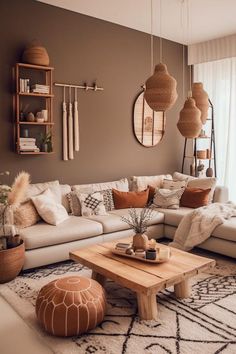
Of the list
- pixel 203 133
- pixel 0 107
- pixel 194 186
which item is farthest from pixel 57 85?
pixel 203 133

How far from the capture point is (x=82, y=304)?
2.27 m

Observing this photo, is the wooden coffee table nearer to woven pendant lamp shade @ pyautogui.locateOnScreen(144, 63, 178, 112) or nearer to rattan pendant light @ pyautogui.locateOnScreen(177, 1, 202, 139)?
rattan pendant light @ pyautogui.locateOnScreen(177, 1, 202, 139)

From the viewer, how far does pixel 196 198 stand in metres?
4.65

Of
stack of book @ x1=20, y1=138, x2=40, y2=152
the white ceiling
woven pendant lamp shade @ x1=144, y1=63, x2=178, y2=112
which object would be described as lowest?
stack of book @ x1=20, y1=138, x2=40, y2=152

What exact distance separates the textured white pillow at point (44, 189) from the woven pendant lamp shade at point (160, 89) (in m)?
1.78

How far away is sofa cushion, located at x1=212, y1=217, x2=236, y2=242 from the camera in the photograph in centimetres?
362

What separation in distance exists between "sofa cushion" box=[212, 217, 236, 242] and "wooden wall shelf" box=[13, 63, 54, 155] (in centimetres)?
214

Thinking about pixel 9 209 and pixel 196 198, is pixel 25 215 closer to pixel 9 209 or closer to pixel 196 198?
pixel 9 209

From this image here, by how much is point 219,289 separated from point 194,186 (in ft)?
6.80

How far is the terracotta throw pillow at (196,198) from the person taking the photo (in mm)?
4641

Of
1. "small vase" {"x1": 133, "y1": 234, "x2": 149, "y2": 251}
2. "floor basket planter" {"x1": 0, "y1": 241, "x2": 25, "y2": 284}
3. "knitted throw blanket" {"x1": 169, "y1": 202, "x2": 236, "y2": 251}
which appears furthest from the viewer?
"knitted throw blanket" {"x1": 169, "y1": 202, "x2": 236, "y2": 251}

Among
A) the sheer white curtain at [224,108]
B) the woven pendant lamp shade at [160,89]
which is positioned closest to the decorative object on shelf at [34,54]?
the woven pendant lamp shade at [160,89]

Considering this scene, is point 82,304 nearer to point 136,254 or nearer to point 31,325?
point 31,325

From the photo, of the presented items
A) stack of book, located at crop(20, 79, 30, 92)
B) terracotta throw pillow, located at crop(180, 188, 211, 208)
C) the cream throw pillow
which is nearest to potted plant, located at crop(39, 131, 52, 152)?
stack of book, located at crop(20, 79, 30, 92)
